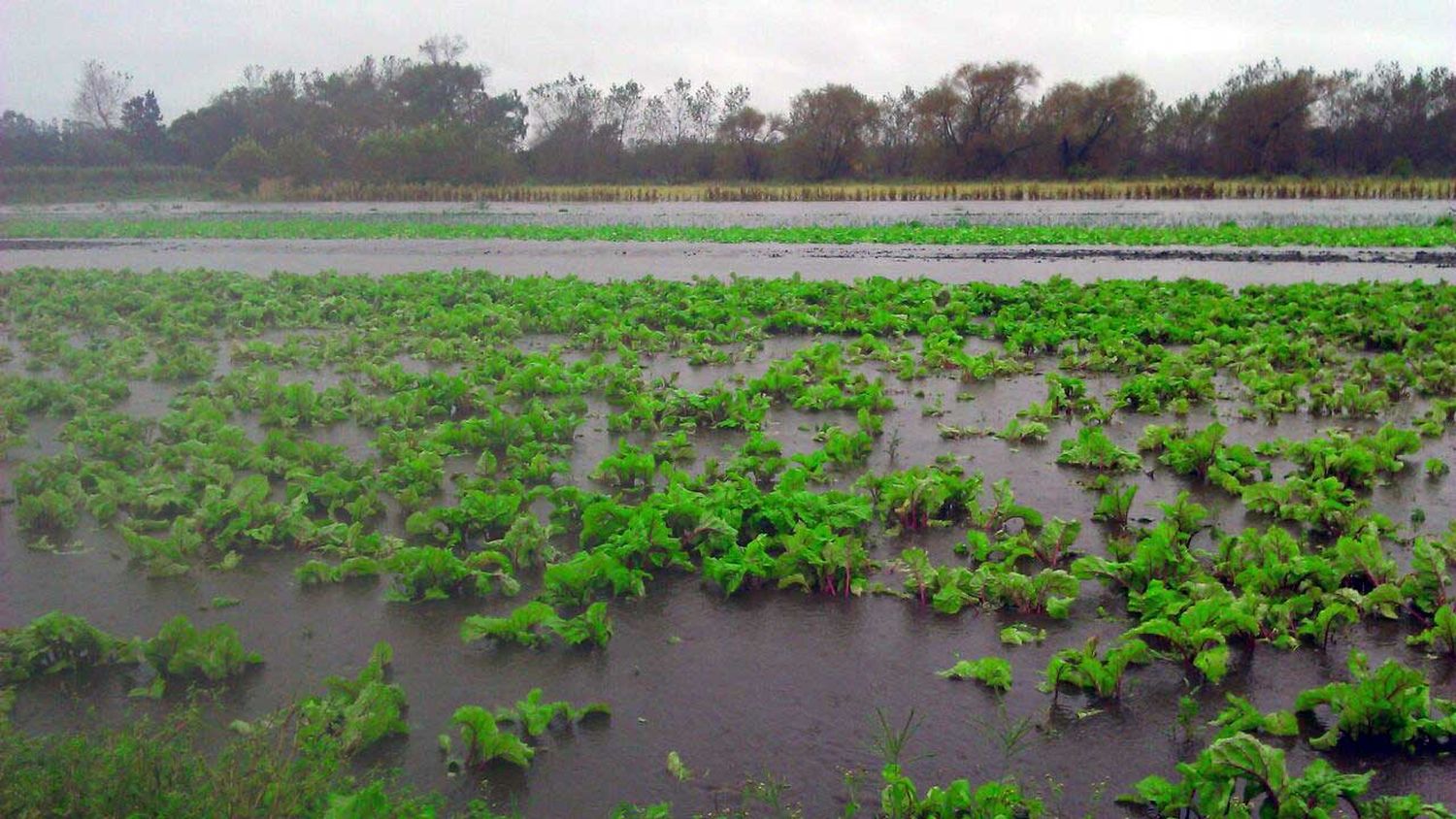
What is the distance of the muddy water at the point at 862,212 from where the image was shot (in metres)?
34.3

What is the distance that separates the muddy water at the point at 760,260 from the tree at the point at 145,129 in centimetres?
5388

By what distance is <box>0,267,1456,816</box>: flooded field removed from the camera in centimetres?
418

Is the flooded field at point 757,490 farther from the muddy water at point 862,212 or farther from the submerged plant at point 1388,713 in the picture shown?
the muddy water at point 862,212

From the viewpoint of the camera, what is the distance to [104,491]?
22.8 feet

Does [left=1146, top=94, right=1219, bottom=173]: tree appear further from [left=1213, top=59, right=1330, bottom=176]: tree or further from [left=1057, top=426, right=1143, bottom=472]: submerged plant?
[left=1057, top=426, right=1143, bottom=472]: submerged plant

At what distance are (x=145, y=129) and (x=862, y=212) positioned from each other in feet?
216

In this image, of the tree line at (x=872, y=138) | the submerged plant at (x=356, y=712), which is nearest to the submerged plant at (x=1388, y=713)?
the submerged plant at (x=356, y=712)

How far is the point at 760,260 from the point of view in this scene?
2441 cm

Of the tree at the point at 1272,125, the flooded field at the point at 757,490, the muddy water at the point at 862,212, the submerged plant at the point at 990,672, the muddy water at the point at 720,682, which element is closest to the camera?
the muddy water at the point at 720,682

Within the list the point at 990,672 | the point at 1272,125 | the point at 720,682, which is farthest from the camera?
the point at 1272,125

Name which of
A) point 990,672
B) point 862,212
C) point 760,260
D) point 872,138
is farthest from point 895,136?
point 990,672

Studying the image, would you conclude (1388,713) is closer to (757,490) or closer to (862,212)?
(757,490)

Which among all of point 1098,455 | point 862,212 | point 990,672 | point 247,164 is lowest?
point 990,672

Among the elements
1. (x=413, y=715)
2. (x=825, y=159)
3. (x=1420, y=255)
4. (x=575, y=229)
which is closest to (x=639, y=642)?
(x=413, y=715)
